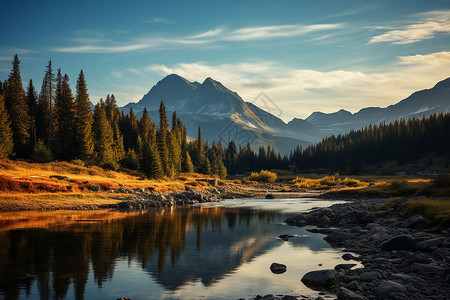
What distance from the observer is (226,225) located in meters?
31.0

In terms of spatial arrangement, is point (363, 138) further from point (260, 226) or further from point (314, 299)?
→ point (314, 299)

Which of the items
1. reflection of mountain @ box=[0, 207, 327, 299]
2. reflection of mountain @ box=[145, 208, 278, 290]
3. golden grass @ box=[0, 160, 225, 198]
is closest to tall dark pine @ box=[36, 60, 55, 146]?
golden grass @ box=[0, 160, 225, 198]

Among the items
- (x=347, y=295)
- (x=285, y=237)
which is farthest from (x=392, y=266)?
(x=285, y=237)

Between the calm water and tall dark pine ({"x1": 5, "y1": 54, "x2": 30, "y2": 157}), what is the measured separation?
51.6m

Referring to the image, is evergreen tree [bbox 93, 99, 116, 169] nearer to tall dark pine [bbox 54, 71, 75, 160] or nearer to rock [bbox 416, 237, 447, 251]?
tall dark pine [bbox 54, 71, 75, 160]

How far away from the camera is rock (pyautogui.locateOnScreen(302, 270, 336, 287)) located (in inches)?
511

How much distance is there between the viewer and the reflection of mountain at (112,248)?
1378 centimetres

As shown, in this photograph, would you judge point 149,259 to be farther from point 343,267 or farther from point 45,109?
point 45,109

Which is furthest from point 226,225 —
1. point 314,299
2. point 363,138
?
point 363,138

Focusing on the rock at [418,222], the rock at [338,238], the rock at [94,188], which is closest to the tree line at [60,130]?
the rock at [94,188]

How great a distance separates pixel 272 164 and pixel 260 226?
157458 mm

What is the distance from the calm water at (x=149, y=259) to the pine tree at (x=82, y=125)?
1742 inches

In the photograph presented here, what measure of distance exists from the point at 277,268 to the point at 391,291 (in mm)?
5558

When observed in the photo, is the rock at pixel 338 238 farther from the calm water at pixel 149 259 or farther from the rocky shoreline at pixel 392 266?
the calm water at pixel 149 259
